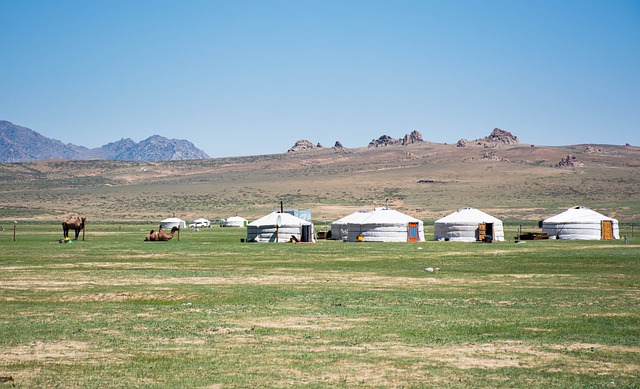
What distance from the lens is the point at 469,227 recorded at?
55.2 metres

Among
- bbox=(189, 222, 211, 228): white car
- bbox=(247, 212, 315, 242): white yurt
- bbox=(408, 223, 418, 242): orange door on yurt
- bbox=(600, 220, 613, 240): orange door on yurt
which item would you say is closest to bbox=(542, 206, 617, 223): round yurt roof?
bbox=(600, 220, 613, 240): orange door on yurt

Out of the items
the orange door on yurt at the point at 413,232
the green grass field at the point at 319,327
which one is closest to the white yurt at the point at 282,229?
the orange door on yurt at the point at 413,232

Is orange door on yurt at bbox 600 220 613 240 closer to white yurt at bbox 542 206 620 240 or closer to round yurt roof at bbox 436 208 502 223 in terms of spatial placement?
white yurt at bbox 542 206 620 240

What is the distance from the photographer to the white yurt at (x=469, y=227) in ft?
179

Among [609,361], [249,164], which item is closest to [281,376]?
[609,361]

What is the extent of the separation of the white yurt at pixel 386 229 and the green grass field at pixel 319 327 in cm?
2501

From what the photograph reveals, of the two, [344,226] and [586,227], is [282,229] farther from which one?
[586,227]

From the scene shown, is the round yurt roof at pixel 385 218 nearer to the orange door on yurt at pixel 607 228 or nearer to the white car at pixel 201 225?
the orange door on yurt at pixel 607 228

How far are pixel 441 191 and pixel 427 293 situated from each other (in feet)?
379

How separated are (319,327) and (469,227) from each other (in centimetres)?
4166

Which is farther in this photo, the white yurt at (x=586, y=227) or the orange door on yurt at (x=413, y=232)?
the white yurt at (x=586, y=227)

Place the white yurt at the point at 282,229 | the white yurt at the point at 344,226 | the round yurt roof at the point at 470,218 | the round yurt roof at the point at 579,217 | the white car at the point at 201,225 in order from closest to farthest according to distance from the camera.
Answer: the white yurt at the point at 282,229, the round yurt roof at the point at 470,218, the white yurt at the point at 344,226, the round yurt roof at the point at 579,217, the white car at the point at 201,225

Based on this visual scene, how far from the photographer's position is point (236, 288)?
2180 centimetres

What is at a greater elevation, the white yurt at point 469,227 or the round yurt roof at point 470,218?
the round yurt roof at point 470,218
